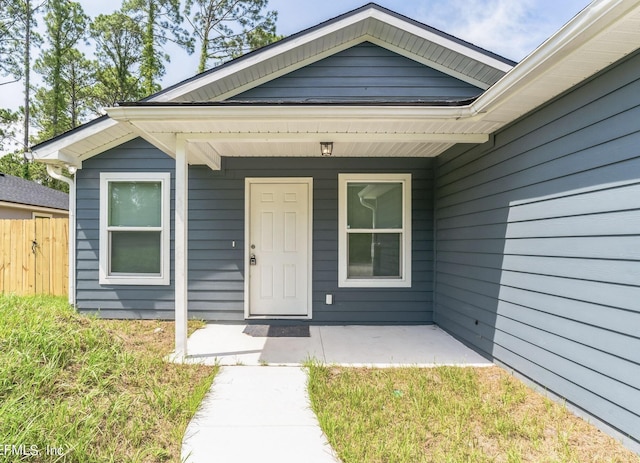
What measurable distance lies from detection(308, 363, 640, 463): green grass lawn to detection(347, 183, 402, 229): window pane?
7.47 feet

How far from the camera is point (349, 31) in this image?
4.50 m

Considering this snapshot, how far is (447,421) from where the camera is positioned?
2328 mm

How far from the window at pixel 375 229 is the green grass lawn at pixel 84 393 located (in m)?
2.44

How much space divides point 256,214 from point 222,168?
81 cm

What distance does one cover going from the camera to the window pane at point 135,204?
486cm

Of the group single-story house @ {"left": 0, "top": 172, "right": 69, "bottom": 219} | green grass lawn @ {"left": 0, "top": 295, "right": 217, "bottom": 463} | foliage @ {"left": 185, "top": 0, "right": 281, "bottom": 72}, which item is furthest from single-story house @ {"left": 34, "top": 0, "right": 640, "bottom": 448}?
foliage @ {"left": 185, "top": 0, "right": 281, "bottom": 72}

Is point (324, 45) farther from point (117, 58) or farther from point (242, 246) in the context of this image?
point (117, 58)

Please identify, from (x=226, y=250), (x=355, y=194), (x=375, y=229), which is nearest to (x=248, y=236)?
(x=226, y=250)

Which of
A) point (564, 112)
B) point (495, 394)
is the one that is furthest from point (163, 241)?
point (564, 112)

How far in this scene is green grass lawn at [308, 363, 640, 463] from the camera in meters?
2.01

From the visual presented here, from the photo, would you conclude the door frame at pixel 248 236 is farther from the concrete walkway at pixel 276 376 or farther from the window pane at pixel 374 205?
the window pane at pixel 374 205

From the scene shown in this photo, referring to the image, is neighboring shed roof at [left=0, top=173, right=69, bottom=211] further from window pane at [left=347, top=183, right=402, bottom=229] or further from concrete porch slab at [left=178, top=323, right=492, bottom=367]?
window pane at [left=347, top=183, right=402, bottom=229]

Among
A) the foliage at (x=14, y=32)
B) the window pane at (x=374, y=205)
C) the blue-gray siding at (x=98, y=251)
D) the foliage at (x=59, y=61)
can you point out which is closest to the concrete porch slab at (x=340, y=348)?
the blue-gray siding at (x=98, y=251)

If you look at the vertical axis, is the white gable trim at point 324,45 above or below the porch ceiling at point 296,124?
above
